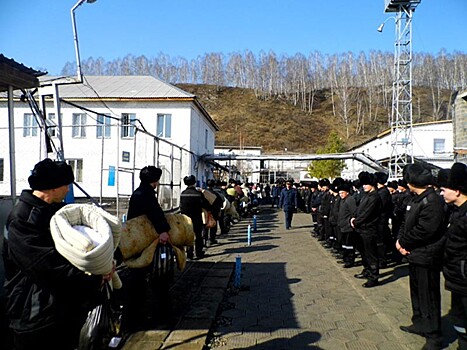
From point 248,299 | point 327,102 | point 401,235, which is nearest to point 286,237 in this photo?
point 248,299

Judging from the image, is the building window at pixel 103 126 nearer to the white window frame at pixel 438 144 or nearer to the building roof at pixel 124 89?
the building roof at pixel 124 89

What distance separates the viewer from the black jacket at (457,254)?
12.9 ft

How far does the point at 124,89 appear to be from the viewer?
28.3 metres

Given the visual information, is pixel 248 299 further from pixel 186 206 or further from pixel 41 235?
pixel 41 235

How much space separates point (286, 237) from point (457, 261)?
10620 mm

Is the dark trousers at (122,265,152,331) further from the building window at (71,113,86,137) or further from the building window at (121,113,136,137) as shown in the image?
the building window at (71,113,86,137)

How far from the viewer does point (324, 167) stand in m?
42.3

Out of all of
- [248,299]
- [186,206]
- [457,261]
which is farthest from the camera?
[186,206]

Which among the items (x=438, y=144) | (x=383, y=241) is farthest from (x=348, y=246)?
(x=438, y=144)

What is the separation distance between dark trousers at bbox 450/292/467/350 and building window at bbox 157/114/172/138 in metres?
23.3

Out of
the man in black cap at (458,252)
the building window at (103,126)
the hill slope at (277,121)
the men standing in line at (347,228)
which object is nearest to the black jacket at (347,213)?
the men standing in line at (347,228)

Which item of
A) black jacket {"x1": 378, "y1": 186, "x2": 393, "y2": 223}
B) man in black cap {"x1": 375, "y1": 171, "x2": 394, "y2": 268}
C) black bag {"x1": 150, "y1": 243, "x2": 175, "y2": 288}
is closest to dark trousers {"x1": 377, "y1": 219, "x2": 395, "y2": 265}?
man in black cap {"x1": 375, "y1": 171, "x2": 394, "y2": 268}

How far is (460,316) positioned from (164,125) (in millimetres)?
23884

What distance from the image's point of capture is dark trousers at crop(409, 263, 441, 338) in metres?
4.64
